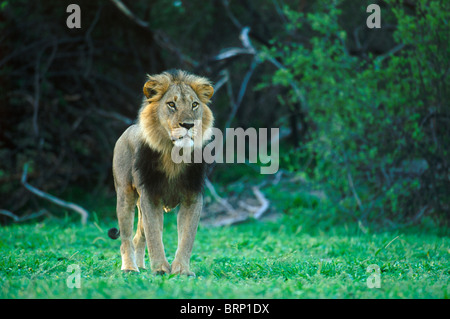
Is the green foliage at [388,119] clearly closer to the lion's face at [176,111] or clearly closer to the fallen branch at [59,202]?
the fallen branch at [59,202]

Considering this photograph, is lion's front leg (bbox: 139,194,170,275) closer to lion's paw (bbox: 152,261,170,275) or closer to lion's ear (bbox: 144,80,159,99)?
lion's paw (bbox: 152,261,170,275)

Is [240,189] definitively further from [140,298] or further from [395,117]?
[140,298]

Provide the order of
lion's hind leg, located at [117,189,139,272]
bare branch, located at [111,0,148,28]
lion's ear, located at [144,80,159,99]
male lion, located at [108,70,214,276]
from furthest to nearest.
A: bare branch, located at [111,0,148,28] → lion's hind leg, located at [117,189,139,272] → lion's ear, located at [144,80,159,99] → male lion, located at [108,70,214,276]

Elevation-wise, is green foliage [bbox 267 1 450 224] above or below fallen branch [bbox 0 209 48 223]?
above

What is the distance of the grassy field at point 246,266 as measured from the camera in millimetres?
3414

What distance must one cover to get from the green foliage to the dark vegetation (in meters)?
0.02

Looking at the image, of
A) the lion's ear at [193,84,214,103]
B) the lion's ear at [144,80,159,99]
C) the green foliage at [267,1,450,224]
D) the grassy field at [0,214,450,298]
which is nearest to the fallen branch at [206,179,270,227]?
the grassy field at [0,214,450,298]

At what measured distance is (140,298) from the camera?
3145mm

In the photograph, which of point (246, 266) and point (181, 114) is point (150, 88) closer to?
point (181, 114)

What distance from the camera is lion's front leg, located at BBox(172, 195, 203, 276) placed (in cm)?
427

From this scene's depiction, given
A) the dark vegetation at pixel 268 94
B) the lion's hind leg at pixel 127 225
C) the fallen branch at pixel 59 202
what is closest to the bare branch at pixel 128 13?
the dark vegetation at pixel 268 94

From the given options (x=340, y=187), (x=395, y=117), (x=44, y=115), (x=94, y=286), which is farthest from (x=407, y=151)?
(x=44, y=115)

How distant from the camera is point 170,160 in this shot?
4.40m
